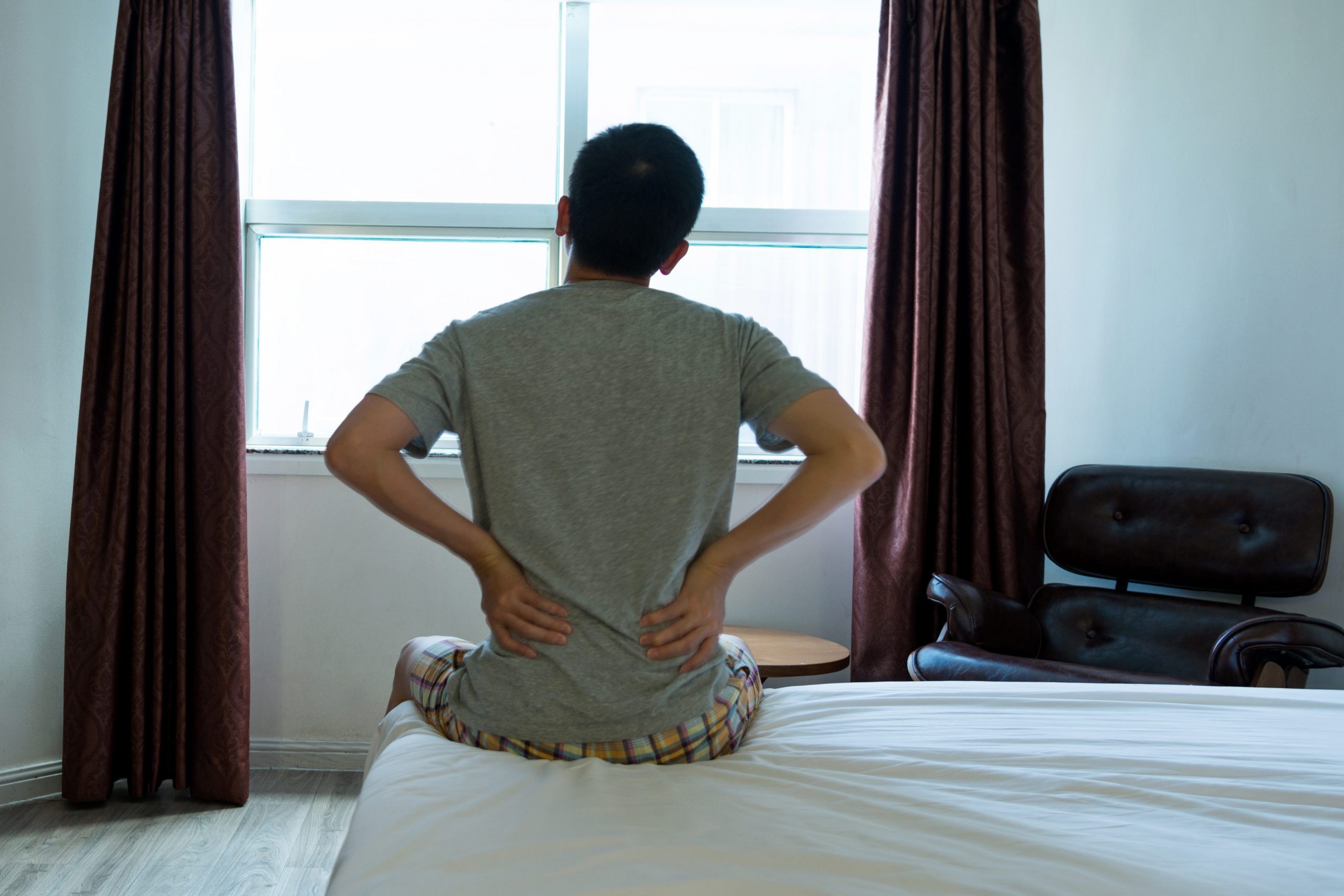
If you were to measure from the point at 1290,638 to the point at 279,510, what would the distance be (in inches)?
100.0

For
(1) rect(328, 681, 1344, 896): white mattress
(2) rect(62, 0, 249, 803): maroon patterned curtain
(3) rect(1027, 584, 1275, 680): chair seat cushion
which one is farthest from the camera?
(2) rect(62, 0, 249, 803): maroon patterned curtain

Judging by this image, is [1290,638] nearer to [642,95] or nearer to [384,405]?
[384,405]

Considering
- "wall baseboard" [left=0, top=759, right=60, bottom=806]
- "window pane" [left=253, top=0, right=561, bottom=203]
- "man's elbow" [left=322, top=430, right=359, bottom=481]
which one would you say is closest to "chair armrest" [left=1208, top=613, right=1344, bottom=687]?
"man's elbow" [left=322, top=430, right=359, bottom=481]

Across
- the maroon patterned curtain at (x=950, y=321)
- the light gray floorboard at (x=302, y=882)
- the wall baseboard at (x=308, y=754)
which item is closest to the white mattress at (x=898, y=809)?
the light gray floorboard at (x=302, y=882)

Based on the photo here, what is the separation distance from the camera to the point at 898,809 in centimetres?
88

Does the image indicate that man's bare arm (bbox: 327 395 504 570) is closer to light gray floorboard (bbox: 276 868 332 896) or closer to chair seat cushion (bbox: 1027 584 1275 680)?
light gray floorboard (bbox: 276 868 332 896)

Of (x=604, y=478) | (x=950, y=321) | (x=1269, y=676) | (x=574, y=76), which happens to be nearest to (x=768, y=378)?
(x=604, y=478)

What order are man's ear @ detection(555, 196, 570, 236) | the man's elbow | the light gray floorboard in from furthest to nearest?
the light gray floorboard → man's ear @ detection(555, 196, 570, 236) → the man's elbow

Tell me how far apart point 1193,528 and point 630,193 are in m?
1.86

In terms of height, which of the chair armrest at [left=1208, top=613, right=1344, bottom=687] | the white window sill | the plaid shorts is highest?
the white window sill

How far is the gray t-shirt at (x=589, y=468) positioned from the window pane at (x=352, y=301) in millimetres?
1942

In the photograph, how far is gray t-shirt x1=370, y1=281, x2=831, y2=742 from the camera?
1.07m

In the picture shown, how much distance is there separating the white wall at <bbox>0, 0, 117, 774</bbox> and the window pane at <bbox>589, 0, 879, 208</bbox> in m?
1.42

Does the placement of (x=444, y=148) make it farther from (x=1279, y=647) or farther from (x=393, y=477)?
(x=1279, y=647)
